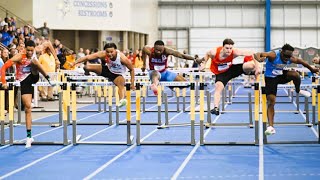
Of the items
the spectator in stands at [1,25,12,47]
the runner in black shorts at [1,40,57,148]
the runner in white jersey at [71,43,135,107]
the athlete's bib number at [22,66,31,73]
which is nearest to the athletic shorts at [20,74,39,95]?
the runner in black shorts at [1,40,57,148]

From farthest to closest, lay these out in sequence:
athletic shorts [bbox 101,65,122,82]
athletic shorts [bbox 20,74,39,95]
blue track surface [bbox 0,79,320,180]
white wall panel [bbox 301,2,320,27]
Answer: white wall panel [bbox 301,2,320,27], athletic shorts [bbox 101,65,122,82], athletic shorts [bbox 20,74,39,95], blue track surface [bbox 0,79,320,180]

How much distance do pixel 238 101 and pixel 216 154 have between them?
14236 millimetres

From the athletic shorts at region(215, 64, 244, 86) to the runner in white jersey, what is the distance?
187 centimetres

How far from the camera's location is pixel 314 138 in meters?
13.6

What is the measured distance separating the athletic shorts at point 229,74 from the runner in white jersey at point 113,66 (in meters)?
1.87

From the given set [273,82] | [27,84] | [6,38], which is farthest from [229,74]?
[6,38]

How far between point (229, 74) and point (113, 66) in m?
2.50

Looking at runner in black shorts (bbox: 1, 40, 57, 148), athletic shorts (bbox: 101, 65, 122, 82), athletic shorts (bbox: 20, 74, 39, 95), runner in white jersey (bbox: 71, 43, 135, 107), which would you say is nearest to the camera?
runner in black shorts (bbox: 1, 40, 57, 148)

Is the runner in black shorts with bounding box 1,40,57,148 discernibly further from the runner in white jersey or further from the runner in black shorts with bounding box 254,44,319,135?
the runner in black shorts with bounding box 254,44,319,135

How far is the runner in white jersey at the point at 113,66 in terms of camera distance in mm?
13242

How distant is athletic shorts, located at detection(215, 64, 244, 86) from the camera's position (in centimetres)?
1330

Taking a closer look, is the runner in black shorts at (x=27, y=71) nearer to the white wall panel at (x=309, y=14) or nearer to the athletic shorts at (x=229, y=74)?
the athletic shorts at (x=229, y=74)

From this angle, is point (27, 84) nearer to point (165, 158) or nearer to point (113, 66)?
point (113, 66)

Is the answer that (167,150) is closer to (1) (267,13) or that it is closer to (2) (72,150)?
(2) (72,150)
